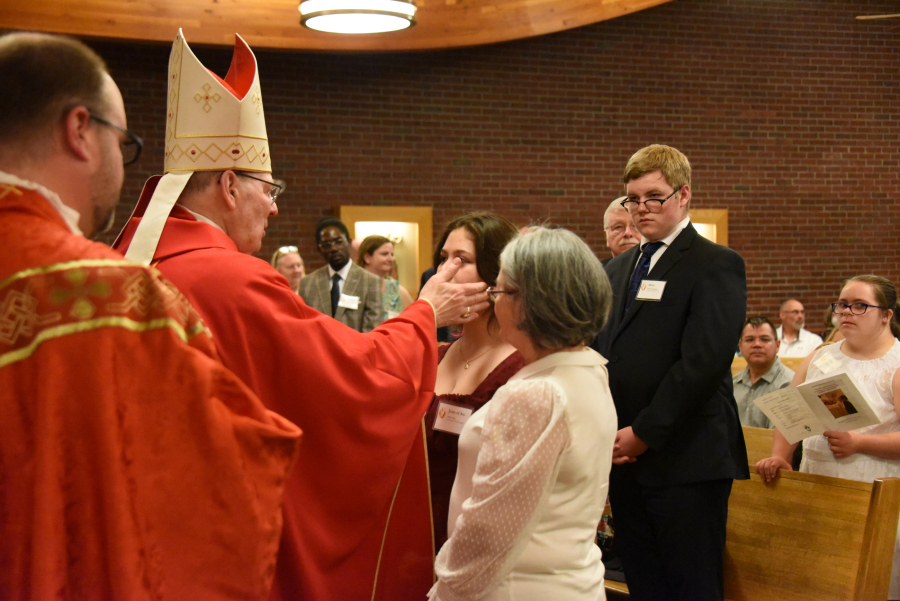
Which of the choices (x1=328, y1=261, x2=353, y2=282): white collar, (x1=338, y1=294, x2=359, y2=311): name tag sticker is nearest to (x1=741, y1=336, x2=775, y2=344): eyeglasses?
(x1=338, y1=294, x2=359, y2=311): name tag sticker

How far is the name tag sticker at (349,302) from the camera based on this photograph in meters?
5.50

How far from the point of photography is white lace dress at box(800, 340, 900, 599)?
117 inches

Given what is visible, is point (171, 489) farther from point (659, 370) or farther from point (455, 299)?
point (659, 370)

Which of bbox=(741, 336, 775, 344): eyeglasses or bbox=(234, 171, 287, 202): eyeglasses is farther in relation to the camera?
bbox=(741, 336, 775, 344): eyeglasses

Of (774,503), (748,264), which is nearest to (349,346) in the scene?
(774,503)

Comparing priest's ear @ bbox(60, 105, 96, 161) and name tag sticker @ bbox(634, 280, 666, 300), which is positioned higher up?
priest's ear @ bbox(60, 105, 96, 161)

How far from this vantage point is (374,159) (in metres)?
8.24

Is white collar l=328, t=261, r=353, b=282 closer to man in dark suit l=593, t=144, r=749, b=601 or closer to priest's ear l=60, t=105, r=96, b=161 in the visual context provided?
man in dark suit l=593, t=144, r=749, b=601

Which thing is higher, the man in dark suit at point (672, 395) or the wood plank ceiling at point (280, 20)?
the wood plank ceiling at point (280, 20)

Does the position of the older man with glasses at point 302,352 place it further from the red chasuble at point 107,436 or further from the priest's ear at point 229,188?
the red chasuble at point 107,436

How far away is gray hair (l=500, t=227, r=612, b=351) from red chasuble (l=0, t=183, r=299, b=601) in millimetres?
660

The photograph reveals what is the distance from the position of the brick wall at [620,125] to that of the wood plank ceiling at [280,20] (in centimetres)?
57

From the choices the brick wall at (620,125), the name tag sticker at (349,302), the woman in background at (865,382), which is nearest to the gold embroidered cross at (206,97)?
the woman in background at (865,382)

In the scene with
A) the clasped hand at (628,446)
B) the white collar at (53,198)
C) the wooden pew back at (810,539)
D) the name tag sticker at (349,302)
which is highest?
the white collar at (53,198)
